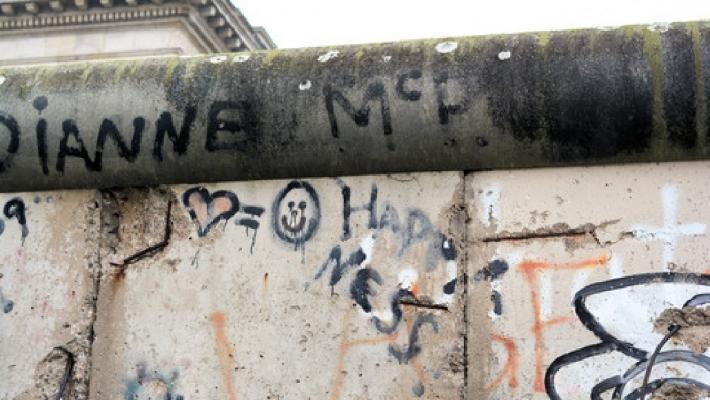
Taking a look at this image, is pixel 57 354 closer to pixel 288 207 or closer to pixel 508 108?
pixel 288 207

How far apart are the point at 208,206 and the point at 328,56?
0.76 m

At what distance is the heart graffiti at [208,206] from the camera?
131 inches

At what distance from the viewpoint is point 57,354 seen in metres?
3.37

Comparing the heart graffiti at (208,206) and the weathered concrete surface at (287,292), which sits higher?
the heart graffiti at (208,206)

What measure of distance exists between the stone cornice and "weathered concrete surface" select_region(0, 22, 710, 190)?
1617 centimetres

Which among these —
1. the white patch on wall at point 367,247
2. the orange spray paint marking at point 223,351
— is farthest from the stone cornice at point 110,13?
the white patch on wall at point 367,247

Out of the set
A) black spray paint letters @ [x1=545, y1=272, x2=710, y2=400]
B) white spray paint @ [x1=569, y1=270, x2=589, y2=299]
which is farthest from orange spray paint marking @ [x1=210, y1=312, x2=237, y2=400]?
white spray paint @ [x1=569, y1=270, x2=589, y2=299]

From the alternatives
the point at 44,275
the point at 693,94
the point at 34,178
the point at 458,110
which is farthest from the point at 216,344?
the point at 693,94

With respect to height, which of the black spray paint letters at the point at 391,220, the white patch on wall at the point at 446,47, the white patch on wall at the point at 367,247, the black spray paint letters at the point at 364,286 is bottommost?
the black spray paint letters at the point at 364,286

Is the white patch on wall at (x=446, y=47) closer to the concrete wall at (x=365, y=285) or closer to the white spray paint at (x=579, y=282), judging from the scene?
the concrete wall at (x=365, y=285)

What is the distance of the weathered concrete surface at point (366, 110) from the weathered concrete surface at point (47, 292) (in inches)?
5.0

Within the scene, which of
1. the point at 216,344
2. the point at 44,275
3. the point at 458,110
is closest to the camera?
the point at 458,110

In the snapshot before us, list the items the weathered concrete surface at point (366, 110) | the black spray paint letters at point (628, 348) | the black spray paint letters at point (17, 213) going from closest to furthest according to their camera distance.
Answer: the black spray paint letters at point (628, 348) → the weathered concrete surface at point (366, 110) → the black spray paint letters at point (17, 213)

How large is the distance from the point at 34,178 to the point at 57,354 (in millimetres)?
→ 723
